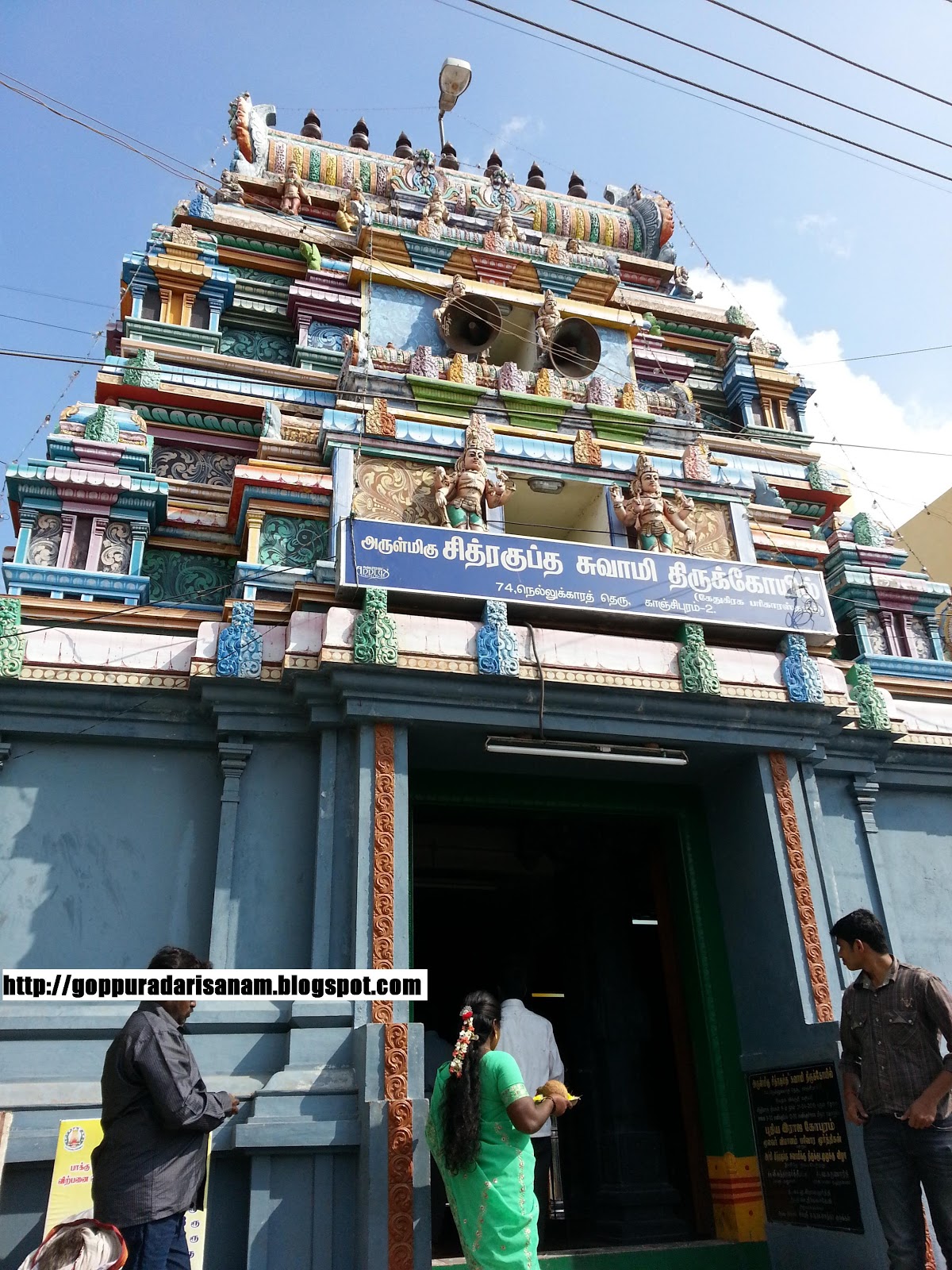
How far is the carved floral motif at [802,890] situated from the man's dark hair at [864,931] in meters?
2.46

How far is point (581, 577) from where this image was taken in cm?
860

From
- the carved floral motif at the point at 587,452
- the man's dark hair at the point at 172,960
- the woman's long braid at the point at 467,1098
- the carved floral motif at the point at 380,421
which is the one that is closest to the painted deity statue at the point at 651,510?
the carved floral motif at the point at 587,452

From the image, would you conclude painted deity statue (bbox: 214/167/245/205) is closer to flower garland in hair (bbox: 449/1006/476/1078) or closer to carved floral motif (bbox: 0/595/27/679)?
carved floral motif (bbox: 0/595/27/679)

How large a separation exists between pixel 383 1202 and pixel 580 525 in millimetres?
6868

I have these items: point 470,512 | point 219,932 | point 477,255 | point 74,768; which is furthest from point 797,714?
point 477,255

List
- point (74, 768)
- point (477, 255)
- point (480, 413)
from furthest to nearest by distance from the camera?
point (477, 255) < point (480, 413) < point (74, 768)

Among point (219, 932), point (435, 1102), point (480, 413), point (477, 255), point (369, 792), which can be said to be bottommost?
point (435, 1102)

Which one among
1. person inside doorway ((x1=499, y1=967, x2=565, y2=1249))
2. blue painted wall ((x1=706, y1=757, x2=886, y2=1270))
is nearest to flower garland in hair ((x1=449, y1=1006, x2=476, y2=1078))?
person inside doorway ((x1=499, y1=967, x2=565, y2=1249))

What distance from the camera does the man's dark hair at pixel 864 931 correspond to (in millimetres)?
5078

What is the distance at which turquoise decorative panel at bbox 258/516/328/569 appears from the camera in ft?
31.0

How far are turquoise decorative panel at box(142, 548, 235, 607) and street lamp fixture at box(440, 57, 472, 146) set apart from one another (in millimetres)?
11777

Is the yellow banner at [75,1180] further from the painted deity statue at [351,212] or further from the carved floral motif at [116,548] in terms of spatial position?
the painted deity statue at [351,212]

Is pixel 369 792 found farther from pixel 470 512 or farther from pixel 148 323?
pixel 148 323

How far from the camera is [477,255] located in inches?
514
